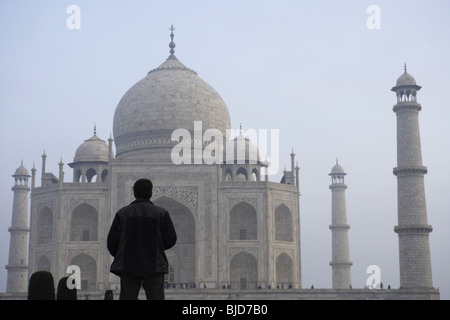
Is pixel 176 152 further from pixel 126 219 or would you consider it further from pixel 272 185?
pixel 126 219

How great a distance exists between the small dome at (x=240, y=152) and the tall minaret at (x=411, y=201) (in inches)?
276

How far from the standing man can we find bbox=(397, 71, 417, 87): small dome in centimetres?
2395

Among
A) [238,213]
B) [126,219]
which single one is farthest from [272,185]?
[126,219]

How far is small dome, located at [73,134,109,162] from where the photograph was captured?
33000mm

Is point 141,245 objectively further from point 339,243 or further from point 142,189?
point 339,243

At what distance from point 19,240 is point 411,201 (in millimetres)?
19055

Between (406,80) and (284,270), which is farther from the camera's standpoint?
Result: (284,270)

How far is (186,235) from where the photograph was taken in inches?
1225

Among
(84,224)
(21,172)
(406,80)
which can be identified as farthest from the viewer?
(21,172)

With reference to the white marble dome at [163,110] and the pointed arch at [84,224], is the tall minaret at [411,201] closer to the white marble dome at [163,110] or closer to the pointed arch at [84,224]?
the white marble dome at [163,110]

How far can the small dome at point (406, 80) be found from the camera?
2833 centimetres

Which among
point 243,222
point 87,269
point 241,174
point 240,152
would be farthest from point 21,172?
point 243,222

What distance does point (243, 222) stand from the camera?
30.9 meters

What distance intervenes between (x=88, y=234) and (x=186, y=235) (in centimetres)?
403
